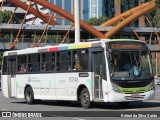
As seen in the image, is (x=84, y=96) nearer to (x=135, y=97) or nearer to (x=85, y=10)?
(x=135, y=97)

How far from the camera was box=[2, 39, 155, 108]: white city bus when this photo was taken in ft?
66.0

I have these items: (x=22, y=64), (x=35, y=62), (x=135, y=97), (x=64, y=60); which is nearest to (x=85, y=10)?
(x=22, y=64)

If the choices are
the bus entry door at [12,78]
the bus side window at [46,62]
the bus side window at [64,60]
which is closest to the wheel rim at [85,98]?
the bus side window at [64,60]

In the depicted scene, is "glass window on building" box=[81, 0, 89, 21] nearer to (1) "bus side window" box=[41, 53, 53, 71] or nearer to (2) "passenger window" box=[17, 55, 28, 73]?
(2) "passenger window" box=[17, 55, 28, 73]

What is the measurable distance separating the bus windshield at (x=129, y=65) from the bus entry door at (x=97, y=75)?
0.62 m

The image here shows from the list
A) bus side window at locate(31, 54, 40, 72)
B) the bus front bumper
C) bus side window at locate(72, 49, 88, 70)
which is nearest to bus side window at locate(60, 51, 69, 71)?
bus side window at locate(72, 49, 88, 70)

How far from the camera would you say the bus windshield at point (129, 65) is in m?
20.1

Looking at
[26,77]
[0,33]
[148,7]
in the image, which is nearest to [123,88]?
[26,77]

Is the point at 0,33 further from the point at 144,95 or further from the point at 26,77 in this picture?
the point at 144,95

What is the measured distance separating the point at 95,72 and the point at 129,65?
1476 millimetres

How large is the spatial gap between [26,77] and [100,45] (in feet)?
21.5

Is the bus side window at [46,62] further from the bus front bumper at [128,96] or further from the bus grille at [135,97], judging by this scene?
the bus grille at [135,97]

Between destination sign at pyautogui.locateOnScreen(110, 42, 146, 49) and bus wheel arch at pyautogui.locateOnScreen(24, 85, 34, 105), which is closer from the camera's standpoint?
destination sign at pyautogui.locateOnScreen(110, 42, 146, 49)

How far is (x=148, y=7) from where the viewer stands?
9794cm
